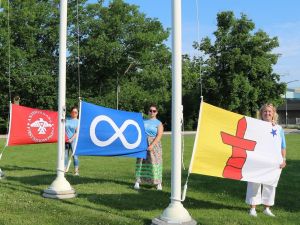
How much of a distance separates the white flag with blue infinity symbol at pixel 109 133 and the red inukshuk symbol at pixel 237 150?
2.30 meters

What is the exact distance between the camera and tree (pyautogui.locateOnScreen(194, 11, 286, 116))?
52844 mm

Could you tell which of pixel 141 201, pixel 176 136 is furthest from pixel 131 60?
pixel 176 136

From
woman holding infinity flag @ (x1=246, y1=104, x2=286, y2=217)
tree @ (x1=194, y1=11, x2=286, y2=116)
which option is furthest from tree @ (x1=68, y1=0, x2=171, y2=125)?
woman holding infinity flag @ (x1=246, y1=104, x2=286, y2=217)

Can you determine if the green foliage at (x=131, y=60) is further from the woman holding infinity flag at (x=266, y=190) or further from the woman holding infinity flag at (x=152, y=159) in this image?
the woman holding infinity flag at (x=266, y=190)

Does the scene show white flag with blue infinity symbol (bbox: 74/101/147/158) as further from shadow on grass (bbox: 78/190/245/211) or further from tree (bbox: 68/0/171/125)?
tree (bbox: 68/0/171/125)

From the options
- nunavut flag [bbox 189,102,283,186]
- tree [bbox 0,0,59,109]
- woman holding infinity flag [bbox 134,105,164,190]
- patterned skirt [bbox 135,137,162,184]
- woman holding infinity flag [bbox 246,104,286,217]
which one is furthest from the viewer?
tree [bbox 0,0,59,109]

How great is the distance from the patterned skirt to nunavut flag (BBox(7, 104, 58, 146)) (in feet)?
9.07

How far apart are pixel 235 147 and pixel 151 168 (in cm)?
300

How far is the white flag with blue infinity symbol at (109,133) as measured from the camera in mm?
8508

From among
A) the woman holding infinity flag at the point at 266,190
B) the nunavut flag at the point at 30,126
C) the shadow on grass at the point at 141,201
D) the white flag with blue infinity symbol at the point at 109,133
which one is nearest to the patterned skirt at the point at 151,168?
the shadow on grass at the point at 141,201

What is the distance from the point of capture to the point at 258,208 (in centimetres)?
809

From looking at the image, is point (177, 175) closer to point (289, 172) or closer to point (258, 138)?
point (258, 138)

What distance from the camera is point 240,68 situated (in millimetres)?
53562

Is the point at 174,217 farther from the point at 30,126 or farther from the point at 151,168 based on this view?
the point at 30,126
